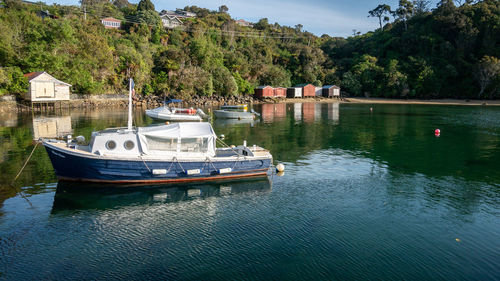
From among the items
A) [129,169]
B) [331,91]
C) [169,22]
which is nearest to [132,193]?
[129,169]

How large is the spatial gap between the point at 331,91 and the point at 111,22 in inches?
3233

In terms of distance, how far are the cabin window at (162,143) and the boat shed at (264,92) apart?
3673 inches

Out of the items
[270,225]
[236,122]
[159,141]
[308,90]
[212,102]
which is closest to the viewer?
[270,225]

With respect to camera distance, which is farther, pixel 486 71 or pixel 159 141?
pixel 486 71

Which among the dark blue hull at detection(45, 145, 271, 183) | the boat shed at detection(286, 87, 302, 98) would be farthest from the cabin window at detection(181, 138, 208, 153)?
the boat shed at detection(286, 87, 302, 98)

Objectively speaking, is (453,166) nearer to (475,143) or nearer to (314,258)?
(475,143)

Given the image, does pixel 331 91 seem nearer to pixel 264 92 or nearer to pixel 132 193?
pixel 264 92

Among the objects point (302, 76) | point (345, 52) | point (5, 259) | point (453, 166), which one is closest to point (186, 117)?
point (453, 166)

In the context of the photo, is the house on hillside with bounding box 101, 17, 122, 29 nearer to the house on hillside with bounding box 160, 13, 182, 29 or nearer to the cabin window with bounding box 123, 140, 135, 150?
the house on hillside with bounding box 160, 13, 182, 29

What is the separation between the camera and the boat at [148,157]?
19594mm

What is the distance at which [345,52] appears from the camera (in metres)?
147

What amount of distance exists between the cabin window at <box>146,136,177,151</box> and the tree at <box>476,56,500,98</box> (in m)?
113

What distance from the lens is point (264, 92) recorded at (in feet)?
371

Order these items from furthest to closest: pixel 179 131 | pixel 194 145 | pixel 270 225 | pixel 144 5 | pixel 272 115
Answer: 1. pixel 144 5
2. pixel 272 115
3. pixel 194 145
4. pixel 179 131
5. pixel 270 225
